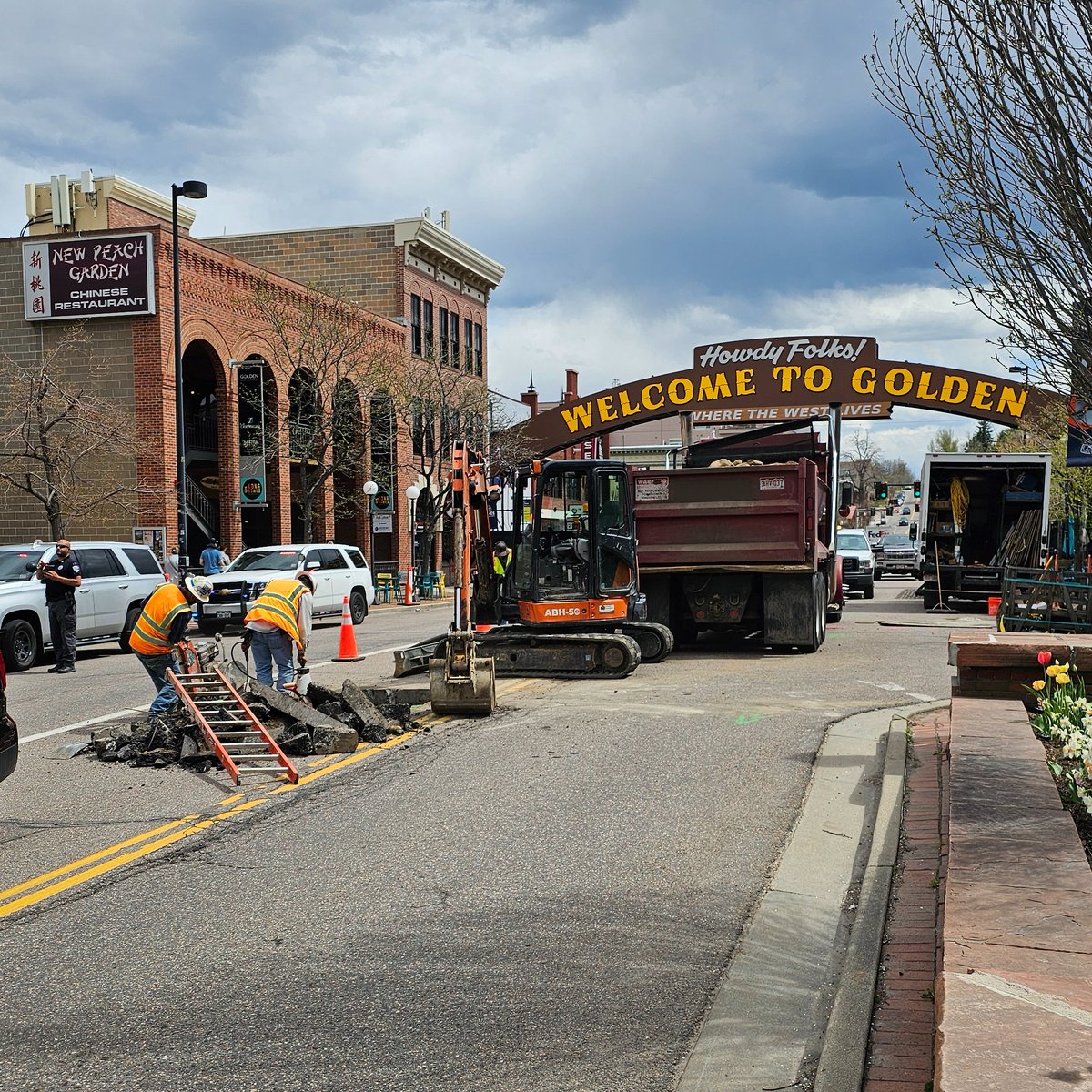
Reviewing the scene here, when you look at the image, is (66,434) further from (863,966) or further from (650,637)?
(863,966)

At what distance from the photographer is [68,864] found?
6.94 m

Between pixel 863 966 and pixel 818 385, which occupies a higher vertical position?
pixel 818 385

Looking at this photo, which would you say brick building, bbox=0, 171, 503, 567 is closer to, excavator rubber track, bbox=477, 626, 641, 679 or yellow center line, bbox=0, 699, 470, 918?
excavator rubber track, bbox=477, 626, 641, 679

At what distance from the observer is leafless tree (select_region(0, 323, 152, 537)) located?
28.1 m

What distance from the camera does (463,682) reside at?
1191 cm

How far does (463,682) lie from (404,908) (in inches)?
233

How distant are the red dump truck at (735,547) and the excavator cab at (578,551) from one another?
39.4 inches

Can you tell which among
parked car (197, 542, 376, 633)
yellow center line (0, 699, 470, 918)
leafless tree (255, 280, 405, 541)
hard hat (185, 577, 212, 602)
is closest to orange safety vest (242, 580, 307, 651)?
hard hat (185, 577, 212, 602)

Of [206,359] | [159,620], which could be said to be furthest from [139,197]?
[159,620]

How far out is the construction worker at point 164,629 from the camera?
10.9m

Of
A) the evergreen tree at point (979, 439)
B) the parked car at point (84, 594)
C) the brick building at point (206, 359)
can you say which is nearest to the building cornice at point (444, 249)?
the brick building at point (206, 359)

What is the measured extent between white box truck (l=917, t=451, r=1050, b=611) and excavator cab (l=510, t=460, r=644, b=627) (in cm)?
1255

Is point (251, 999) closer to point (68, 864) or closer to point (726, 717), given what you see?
point (68, 864)

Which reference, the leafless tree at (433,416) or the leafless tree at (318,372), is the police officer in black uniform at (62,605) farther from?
the leafless tree at (433,416)
